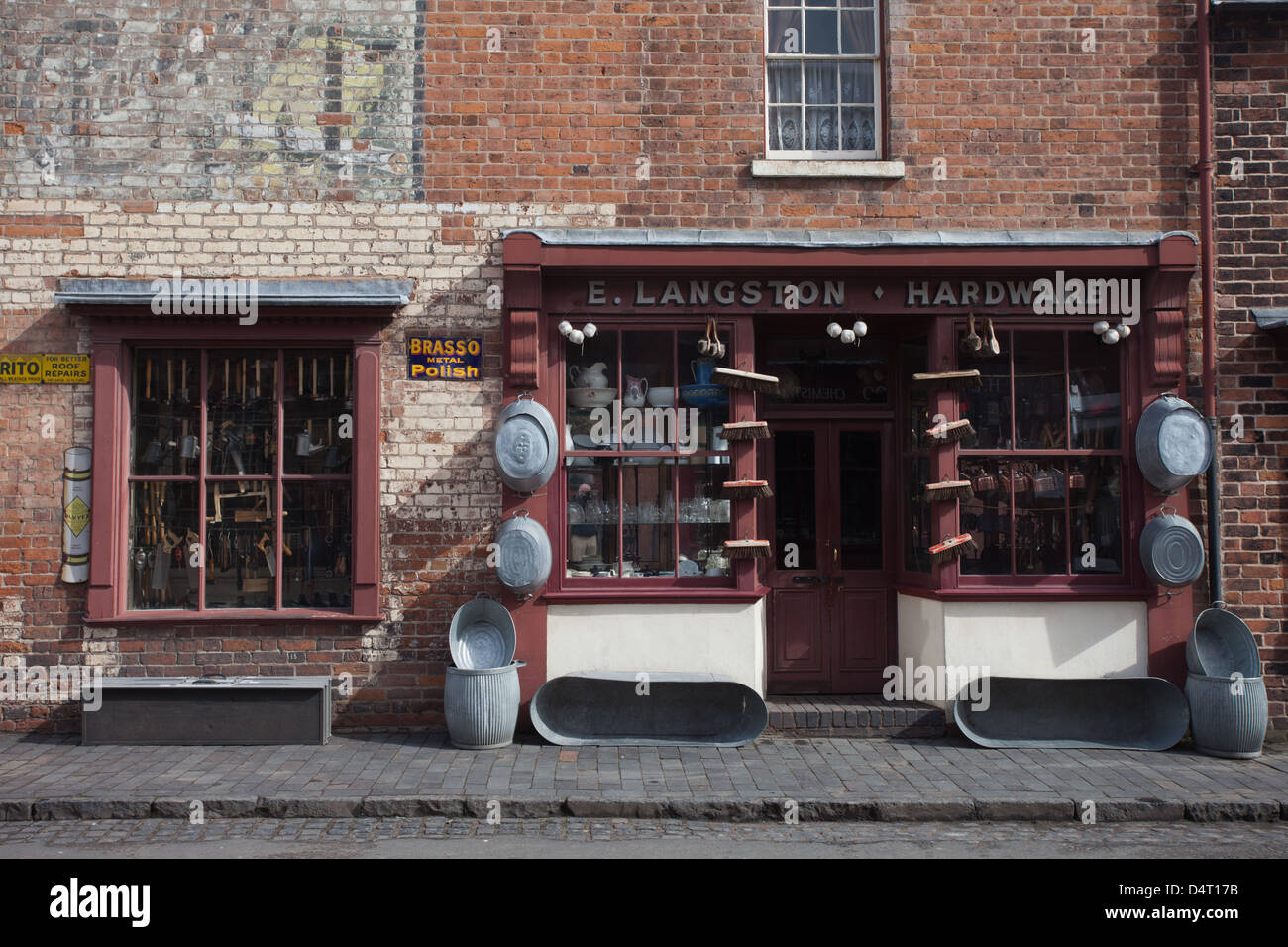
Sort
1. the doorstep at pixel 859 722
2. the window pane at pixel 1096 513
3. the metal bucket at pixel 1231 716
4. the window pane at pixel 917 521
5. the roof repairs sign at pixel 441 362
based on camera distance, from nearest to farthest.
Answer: the metal bucket at pixel 1231 716, the doorstep at pixel 859 722, the roof repairs sign at pixel 441 362, the window pane at pixel 1096 513, the window pane at pixel 917 521

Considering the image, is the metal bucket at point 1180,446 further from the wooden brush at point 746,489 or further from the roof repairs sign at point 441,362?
the roof repairs sign at point 441,362

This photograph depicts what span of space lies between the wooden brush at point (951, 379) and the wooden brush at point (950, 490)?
0.81 m

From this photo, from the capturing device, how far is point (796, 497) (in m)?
10.1

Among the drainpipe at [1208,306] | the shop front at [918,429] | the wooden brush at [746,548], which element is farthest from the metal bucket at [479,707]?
the drainpipe at [1208,306]

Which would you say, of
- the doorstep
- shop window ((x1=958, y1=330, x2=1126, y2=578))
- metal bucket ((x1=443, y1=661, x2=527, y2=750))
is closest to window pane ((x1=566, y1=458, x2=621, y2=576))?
metal bucket ((x1=443, y1=661, x2=527, y2=750))

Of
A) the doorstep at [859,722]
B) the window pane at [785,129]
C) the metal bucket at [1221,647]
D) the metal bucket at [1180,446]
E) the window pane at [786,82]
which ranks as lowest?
the doorstep at [859,722]

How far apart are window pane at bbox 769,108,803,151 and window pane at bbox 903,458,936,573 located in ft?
9.80

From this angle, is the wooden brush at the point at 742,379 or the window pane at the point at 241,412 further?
the window pane at the point at 241,412

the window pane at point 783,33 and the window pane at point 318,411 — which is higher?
the window pane at point 783,33

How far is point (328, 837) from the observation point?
6547 millimetres

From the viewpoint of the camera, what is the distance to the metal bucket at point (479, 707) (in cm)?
845

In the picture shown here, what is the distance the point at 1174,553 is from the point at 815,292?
3.61m

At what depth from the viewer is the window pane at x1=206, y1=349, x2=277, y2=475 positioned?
932 centimetres

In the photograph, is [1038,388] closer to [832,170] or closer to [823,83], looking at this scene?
[832,170]
